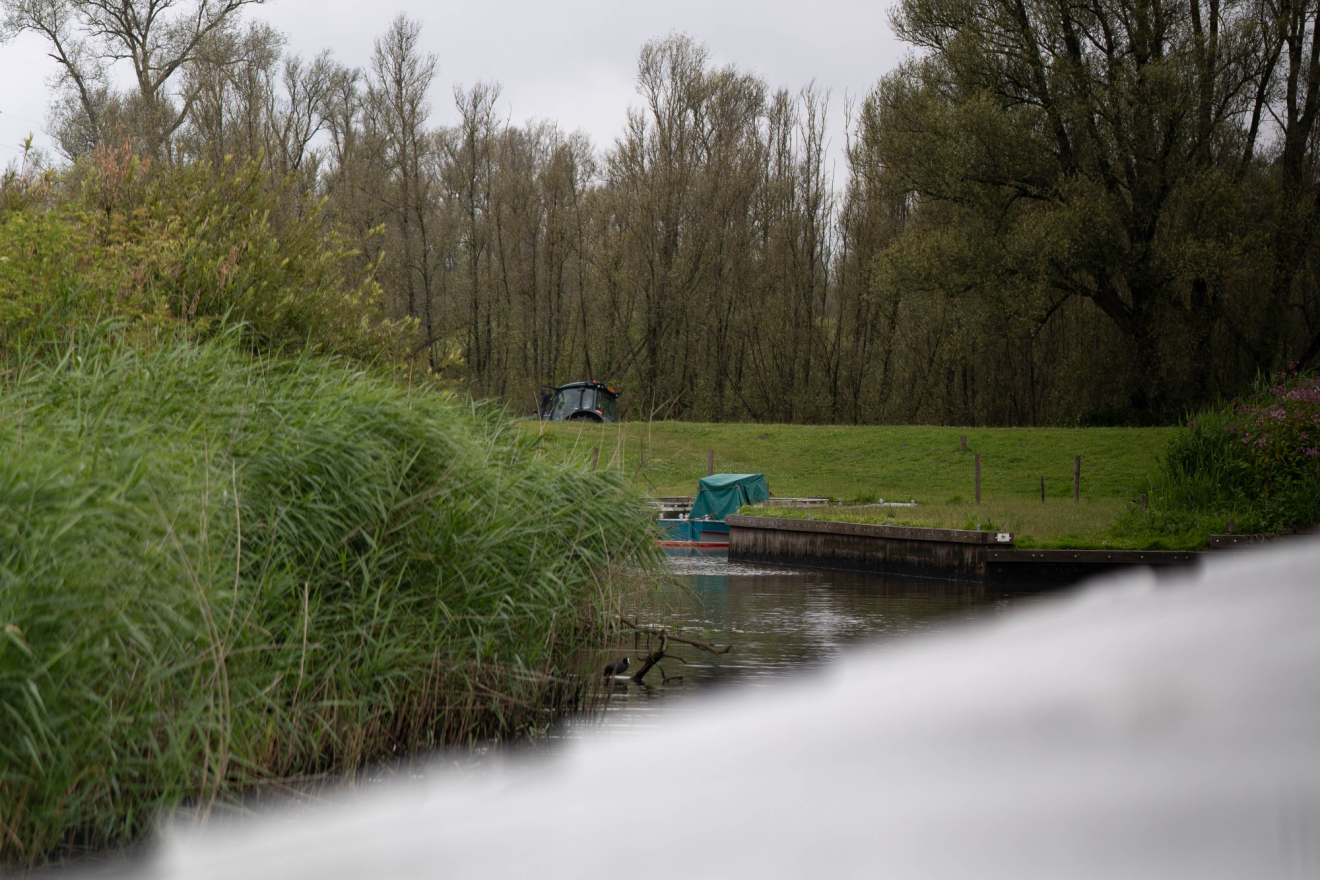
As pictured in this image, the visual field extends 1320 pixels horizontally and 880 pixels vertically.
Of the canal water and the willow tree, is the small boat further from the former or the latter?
the willow tree

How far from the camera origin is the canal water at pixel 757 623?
324 inches

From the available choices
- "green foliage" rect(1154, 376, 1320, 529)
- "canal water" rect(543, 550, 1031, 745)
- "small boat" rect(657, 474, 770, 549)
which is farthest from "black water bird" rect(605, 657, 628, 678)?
Answer: "small boat" rect(657, 474, 770, 549)

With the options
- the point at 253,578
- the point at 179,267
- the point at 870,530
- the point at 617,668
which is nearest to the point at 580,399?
the point at 870,530

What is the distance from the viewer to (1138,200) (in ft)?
94.3

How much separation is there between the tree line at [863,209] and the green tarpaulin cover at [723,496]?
6.71 meters

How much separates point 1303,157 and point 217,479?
1219 inches

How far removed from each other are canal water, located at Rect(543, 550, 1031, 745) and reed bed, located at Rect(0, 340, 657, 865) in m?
0.79

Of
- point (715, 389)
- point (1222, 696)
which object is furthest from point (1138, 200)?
point (1222, 696)

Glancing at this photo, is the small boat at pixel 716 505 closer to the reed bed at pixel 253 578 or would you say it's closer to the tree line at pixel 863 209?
the tree line at pixel 863 209

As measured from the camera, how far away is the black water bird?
8.33 m

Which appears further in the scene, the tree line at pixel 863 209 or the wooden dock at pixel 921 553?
the tree line at pixel 863 209

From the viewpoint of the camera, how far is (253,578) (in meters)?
5.38

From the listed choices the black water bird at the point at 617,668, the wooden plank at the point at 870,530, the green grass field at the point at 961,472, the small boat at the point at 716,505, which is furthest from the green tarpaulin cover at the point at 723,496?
the black water bird at the point at 617,668

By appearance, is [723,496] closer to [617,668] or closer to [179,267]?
[617,668]
